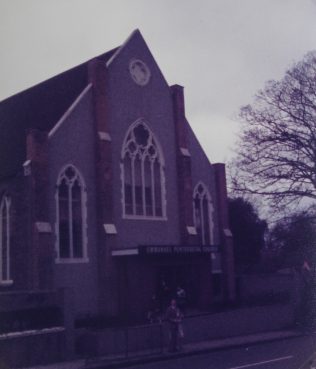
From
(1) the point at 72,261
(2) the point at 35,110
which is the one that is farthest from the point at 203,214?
(2) the point at 35,110

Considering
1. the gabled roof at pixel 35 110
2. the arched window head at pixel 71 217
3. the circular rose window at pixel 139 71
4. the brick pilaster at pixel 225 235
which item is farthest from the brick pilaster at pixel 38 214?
the brick pilaster at pixel 225 235

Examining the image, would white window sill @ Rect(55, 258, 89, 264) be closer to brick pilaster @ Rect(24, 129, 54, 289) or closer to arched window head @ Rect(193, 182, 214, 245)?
brick pilaster @ Rect(24, 129, 54, 289)

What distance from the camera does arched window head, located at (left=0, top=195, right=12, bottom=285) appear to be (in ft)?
84.1

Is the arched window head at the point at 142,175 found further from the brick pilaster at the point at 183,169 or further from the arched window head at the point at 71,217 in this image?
the arched window head at the point at 71,217

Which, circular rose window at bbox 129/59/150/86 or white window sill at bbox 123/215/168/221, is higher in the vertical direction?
circular rose window at bbox 129/59/150/86

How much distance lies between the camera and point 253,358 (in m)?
17.1

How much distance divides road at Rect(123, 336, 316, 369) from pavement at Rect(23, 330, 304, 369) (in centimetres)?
30

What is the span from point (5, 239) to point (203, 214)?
37.2 ft

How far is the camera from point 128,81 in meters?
28.7

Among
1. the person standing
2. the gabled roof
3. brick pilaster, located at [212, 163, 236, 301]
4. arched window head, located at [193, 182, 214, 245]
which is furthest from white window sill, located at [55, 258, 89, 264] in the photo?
brick pilaster, located at [212, 163, 236, 301]

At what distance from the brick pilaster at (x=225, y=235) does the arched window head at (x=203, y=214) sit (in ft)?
2.20

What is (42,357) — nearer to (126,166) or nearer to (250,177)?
(126,166)

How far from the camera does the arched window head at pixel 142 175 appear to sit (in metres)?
27.9

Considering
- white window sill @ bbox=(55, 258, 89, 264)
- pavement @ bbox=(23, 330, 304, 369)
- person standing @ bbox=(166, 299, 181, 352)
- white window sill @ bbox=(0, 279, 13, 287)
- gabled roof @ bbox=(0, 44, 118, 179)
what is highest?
gabled roof @ bbox=(0, 44, 118, 179)
